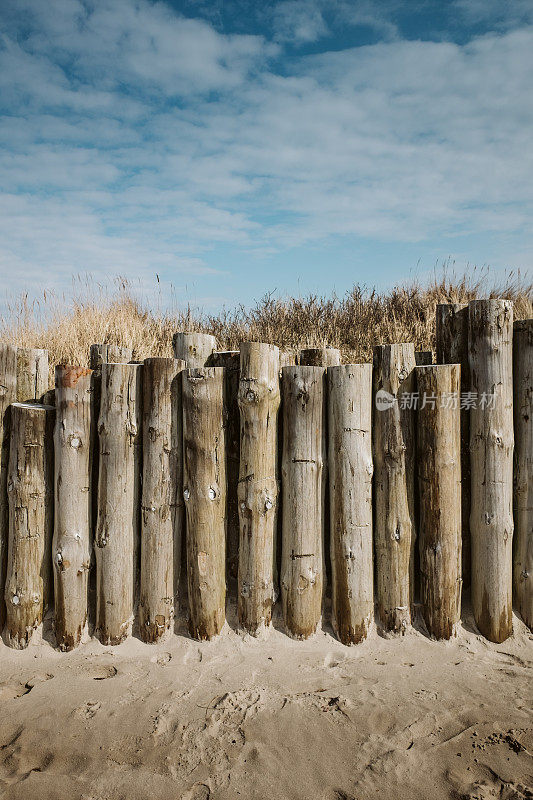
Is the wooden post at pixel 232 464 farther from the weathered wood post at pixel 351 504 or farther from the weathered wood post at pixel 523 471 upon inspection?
the weathered wood post at pixel 523 471

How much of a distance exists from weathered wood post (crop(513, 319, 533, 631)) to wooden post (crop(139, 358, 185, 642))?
239cm

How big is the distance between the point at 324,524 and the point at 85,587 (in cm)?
170

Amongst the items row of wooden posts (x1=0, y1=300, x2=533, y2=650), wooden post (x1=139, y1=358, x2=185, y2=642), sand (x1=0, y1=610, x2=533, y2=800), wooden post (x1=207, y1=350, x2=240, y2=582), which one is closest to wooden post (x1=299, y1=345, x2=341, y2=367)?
row of wooden posts (x1=0, y1=300, x2=533, y2=650)

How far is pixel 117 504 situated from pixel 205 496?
61cm

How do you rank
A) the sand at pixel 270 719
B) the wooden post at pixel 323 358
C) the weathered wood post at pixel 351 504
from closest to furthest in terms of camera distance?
1. the sand at pixel 270 719
2. the weathered wood post at pixel 351 504
3. the wooden post at pixel 323 358

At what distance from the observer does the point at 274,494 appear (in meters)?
3.66

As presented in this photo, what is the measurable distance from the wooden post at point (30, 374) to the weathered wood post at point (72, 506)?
1.51ft

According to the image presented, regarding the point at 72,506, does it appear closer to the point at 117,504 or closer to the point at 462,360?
the point at 117,504

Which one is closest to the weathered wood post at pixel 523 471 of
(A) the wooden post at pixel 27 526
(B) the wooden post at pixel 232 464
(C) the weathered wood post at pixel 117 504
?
(B) the wooden post at pixel 232 464

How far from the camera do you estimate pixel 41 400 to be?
4.12 m

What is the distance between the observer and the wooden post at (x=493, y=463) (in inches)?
146

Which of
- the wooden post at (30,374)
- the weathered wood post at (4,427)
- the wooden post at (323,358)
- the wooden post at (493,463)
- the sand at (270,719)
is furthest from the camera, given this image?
the wooden post at (30,374)

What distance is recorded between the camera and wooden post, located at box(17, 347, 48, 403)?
4.04 meters

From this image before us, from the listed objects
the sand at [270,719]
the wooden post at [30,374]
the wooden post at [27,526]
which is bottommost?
the sand at [270,719]
